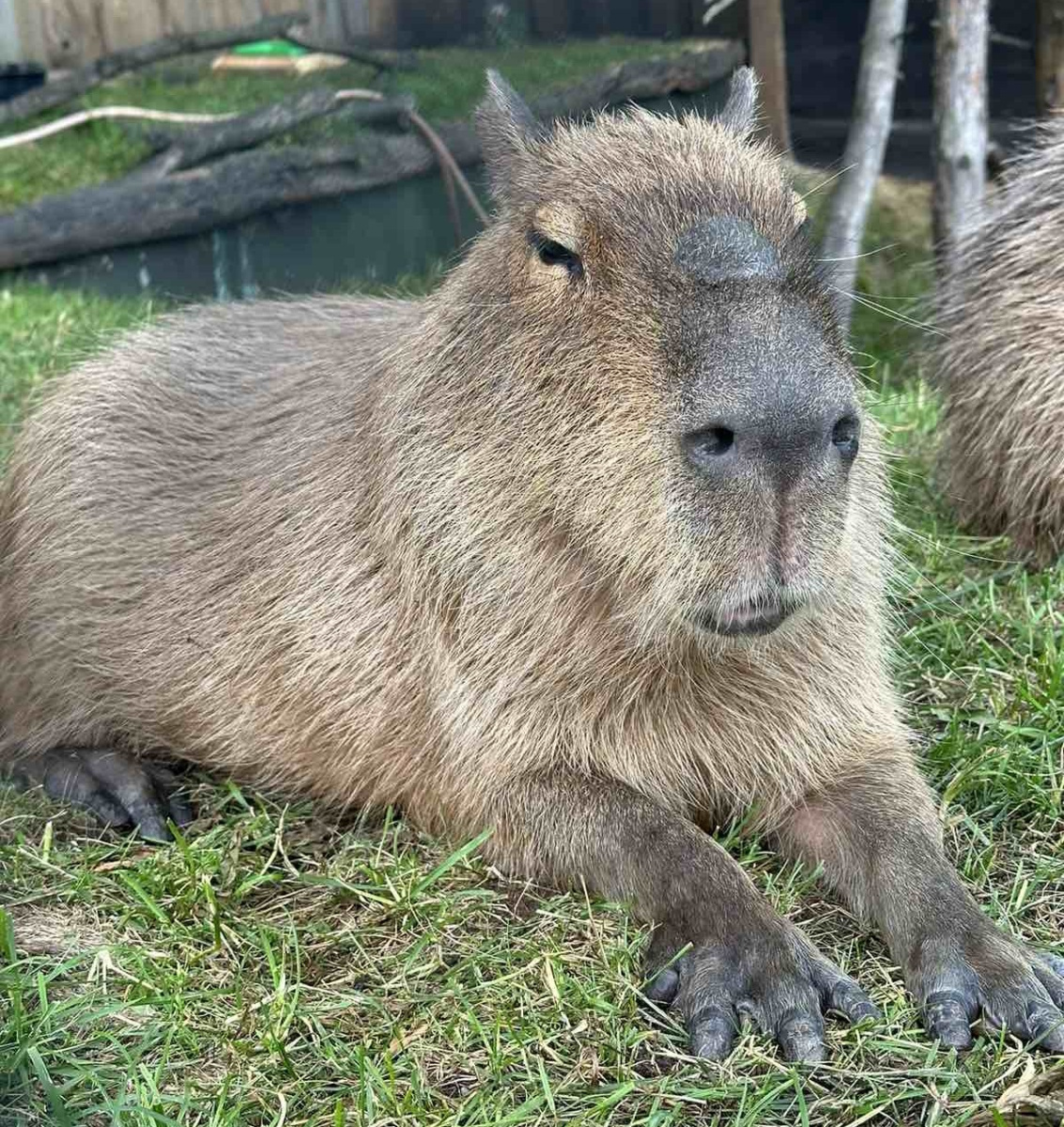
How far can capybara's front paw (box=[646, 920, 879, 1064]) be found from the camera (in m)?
2.16

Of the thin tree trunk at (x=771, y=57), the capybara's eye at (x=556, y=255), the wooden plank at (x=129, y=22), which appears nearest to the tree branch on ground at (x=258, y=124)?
the wooden plank at (x=129, y=22)

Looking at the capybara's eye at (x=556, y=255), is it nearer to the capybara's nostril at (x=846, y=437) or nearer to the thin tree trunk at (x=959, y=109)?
the capybara's nostril at (x=846, y=437)

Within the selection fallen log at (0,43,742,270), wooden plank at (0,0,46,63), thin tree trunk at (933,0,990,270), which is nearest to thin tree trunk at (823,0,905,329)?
thin tree trunk at (933,0,990,270)

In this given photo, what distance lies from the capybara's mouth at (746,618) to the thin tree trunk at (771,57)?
4.15 metres

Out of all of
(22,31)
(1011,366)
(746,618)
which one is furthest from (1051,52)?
(746,618)

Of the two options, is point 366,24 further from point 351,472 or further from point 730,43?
point 351,472

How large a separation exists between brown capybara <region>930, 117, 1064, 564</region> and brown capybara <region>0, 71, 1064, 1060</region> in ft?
4.35

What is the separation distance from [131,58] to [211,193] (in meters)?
0.62

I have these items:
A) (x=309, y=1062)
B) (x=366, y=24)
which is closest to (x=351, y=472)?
(x=309, y=1062)

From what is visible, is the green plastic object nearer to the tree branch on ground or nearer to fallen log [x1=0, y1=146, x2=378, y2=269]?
the tree branch on ground

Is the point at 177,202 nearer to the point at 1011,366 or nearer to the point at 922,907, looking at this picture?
the point at 1011,366

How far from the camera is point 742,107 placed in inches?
116

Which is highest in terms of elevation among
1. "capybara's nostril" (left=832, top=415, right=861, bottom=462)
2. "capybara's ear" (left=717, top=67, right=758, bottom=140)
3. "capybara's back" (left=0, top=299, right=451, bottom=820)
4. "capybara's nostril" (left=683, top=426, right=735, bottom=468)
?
"capybara's ear" (left=717, top=67, right=758, bottom=140)

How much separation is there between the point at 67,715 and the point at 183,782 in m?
0.36
